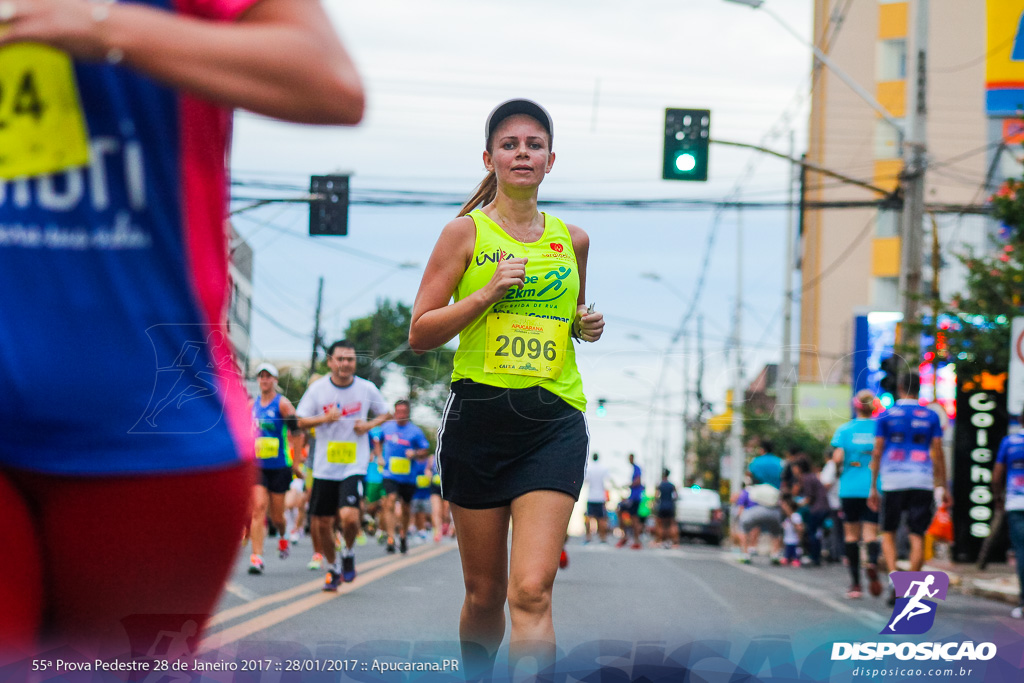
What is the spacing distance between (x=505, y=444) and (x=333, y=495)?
256 inches

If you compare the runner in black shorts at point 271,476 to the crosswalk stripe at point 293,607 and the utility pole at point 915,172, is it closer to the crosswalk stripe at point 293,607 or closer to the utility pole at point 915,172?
the crosswalk stripe at point 293,607

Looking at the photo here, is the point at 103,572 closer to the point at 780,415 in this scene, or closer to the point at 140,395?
the point at 140,395

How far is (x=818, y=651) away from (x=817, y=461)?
21922 mm

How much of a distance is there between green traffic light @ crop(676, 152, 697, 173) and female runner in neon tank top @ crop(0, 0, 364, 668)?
14.4 meters

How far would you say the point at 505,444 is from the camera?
12.8ft

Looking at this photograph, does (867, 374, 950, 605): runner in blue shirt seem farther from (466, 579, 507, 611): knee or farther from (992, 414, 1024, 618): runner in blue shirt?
(466, 579, 507, 611): knee

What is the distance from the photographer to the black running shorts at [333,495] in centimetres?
1012

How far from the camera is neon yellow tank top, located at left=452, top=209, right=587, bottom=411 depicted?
12.9 ft

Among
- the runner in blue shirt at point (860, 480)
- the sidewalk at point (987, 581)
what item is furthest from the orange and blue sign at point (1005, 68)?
the runner in blue shirt at point (860, 480)

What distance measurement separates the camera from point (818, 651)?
5.09m

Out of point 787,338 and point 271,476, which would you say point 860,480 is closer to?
point 271,476

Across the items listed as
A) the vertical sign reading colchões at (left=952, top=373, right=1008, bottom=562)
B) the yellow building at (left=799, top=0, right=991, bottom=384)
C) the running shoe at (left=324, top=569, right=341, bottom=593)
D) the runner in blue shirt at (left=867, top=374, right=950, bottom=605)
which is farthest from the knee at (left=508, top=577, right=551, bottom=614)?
the yellow building at (left=799, top=0, right=991, bottom=384)

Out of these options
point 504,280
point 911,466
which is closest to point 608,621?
point 911,466

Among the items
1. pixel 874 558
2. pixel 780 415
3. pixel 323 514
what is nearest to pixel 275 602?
pixel 323 514
